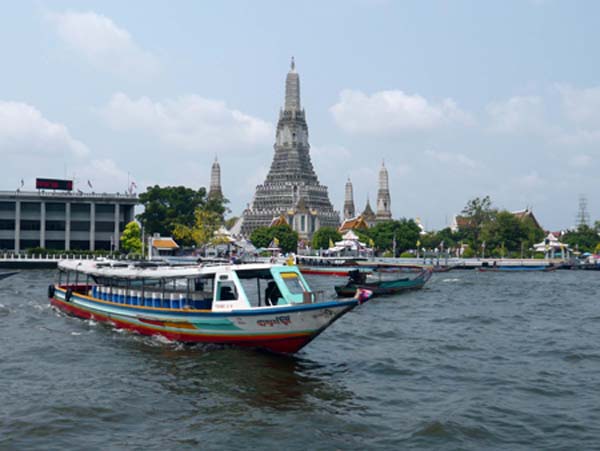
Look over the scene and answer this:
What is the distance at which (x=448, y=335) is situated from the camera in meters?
28.3

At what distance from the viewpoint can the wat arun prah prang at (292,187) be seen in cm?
16488

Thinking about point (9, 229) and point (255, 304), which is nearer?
point (255, 304)

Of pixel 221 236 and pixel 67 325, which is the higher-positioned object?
pixel 221 236

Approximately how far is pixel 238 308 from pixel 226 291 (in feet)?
3.37

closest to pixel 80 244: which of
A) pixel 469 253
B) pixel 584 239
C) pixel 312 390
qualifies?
pixel 469 253

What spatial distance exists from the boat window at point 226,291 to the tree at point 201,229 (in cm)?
7928

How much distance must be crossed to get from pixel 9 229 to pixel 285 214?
254 ft

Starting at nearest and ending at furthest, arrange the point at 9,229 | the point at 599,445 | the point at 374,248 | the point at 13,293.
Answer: the point at 599,445 → the point at 13,293 → the point at 9,229 → the point at 374,248

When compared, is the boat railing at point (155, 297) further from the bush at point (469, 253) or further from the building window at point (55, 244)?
the bush at point (469, 253)

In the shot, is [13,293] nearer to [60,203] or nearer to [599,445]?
[599,445]

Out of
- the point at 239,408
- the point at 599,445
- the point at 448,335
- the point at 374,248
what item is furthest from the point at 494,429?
the point at 374,248

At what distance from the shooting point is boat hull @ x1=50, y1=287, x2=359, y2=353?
20.5m

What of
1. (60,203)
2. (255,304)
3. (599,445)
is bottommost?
(599,445)

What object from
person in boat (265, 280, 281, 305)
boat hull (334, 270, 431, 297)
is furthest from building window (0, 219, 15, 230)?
person in boat (265, 280, 281, 305)
